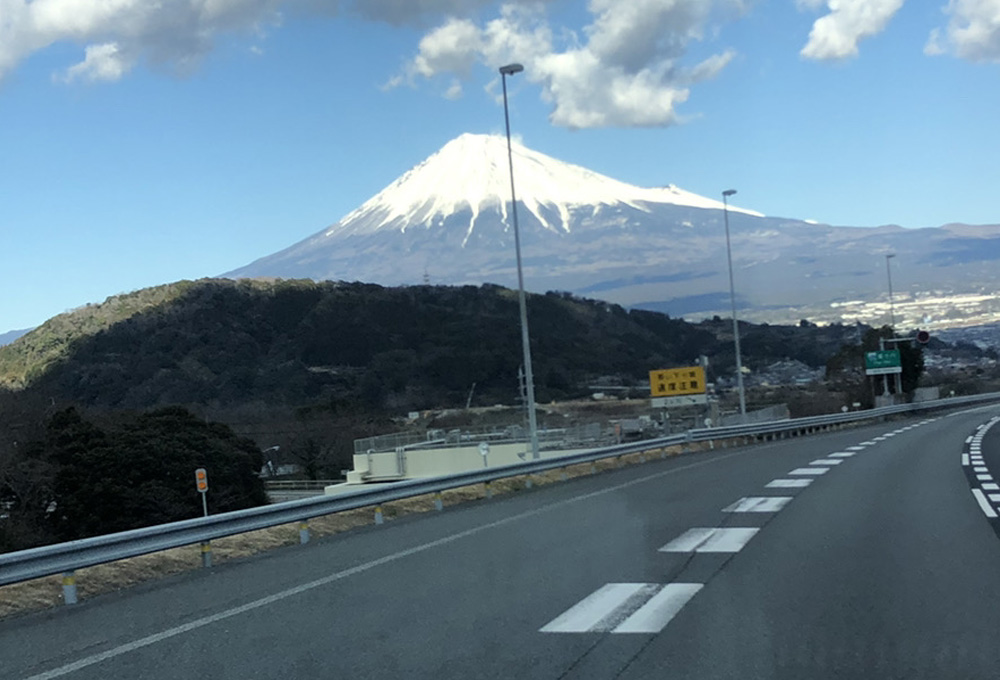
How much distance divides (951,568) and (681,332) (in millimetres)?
110931

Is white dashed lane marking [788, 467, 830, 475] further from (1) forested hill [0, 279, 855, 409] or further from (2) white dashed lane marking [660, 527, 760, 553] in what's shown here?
(1) forested hill [0, 279, 855, 409]

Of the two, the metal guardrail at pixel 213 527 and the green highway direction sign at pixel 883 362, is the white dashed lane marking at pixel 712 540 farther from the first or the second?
the green highway direction sign at pixel 883 362

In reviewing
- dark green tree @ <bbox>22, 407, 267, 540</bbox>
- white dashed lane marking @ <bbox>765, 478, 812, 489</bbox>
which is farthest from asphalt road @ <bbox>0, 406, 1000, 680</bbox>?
dark green tree @ <bbox>22, 407, 267, 540</bbox>

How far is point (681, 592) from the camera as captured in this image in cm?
896

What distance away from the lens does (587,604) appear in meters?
8.62

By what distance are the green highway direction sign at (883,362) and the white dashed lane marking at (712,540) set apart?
6708 centimetres

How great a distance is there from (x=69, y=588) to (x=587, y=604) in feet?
16.9

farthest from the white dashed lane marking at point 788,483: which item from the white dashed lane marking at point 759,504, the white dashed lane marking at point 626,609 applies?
the white dashed lane marking at point 626,609

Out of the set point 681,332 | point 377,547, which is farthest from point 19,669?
point 681,332

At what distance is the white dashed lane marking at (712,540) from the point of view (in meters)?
11.4

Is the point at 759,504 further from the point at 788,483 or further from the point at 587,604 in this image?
the point at 587,604

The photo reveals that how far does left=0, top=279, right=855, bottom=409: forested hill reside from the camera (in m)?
86.2

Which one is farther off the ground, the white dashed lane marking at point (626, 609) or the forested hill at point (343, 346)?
the forested hill at point (343, 346)

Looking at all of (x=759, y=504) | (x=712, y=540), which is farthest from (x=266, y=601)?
(x=759, y=504)
